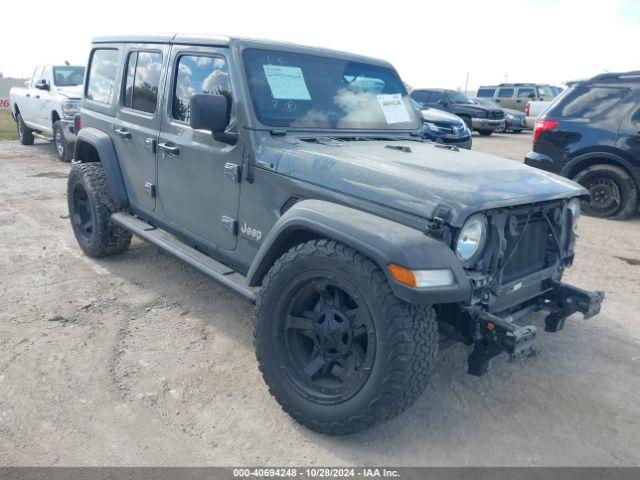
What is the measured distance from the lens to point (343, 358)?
9.19 ft

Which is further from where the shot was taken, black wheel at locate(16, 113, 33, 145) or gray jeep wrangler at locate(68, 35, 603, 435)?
black wheel at locate(16, 113, 33, 145)

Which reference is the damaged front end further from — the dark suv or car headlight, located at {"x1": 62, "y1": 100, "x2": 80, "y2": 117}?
car headlight, located at {"x1": 62, "y1": 100, "x2": 80, "y2": 117}

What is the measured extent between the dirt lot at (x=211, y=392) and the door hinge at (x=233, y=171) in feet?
3.78

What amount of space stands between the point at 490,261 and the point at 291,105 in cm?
163

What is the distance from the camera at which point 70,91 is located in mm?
10898

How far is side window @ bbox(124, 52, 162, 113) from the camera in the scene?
14.1 ft

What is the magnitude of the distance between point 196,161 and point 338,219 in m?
1.51

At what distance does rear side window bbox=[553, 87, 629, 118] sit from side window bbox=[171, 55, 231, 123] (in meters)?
5.90

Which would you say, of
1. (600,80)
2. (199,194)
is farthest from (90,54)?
(600,80)

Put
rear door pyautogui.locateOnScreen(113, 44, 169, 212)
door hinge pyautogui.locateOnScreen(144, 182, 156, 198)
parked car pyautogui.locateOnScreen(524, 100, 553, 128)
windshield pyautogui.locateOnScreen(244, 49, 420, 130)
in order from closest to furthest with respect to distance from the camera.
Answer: windshield pyautogui.locateOnScreen(244, 49, 420, 130) < rear door pyautogui.locateOnScreen(113, 44, 169, 212) < door hinge pyautogui.locateOnScreen(144, 182, 156, 198) < parked car pyautogui.locateOnScreen(524, 100, 553, 128)

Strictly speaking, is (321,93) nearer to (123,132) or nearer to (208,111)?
(208,111)

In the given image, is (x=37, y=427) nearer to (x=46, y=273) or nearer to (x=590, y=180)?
(x=46, y=273)

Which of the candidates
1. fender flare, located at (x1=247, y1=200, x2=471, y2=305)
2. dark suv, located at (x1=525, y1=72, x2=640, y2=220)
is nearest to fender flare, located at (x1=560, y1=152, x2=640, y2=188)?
dark suv, located at (x1=525, y1=72, x2=640, y2=220)

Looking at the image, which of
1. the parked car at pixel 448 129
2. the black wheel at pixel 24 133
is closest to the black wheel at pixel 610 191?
the parked car at pixel 448 129
